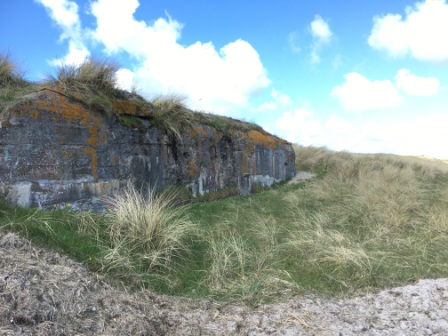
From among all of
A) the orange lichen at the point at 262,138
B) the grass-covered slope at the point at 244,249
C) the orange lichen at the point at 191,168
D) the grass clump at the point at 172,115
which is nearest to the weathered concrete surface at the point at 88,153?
the orange lichen at the point at 191,168

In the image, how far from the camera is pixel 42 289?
268 cm

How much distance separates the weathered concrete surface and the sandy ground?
5.71 feet

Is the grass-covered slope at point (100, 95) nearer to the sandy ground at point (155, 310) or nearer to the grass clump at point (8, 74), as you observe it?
the grass clump at point (8, 74)

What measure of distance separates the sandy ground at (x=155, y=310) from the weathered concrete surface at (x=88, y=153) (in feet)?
5.71

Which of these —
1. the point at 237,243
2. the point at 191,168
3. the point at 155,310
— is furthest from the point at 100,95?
the point at 155,310

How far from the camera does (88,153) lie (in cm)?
575

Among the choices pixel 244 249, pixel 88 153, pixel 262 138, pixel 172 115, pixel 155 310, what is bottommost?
pixel 155 310

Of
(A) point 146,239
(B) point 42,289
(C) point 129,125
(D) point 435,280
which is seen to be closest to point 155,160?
(C) point 129,125

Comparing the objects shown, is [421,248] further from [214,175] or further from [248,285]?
[214,175]

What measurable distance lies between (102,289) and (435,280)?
3.30 meters

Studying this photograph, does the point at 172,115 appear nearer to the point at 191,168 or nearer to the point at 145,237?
the point at 191,168

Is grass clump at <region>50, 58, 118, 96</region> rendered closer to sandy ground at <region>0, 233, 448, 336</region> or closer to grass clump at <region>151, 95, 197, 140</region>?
grass clump at <region>151, 95, 197, 140</region>

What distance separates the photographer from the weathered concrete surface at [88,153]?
4965 mm

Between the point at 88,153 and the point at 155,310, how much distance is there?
3.36 meters
